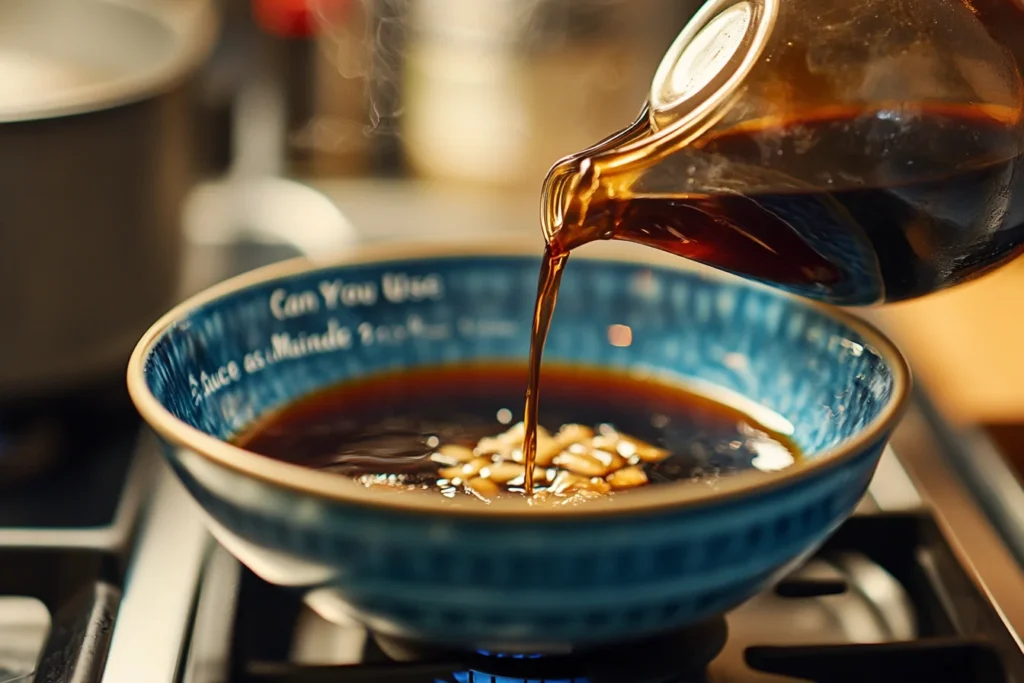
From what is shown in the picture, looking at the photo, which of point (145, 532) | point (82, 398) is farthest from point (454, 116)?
point (145, 532)

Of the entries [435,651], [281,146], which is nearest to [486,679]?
[435,651]

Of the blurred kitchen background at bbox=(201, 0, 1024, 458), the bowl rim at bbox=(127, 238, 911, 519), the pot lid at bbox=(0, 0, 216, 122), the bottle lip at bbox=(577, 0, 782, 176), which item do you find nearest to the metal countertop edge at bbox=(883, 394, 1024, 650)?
the bowl rim at bbox=(127, 238, 911, 519)

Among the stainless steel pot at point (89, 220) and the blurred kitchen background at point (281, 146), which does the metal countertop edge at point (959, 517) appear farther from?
the stainless steel pot at point (89, 220)

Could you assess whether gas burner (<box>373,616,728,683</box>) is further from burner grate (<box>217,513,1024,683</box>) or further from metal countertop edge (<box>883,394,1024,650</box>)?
metal countertop edge (<box>883,394,1024,650</box>)

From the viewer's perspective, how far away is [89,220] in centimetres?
71

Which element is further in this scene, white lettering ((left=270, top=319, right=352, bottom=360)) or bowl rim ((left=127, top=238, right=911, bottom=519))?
white lettering ((left=270, top=319, right=352, bottom=360))

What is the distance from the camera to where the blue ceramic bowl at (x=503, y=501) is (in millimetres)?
428

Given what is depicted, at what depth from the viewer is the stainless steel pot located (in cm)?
68

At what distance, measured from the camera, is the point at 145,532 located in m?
0.64

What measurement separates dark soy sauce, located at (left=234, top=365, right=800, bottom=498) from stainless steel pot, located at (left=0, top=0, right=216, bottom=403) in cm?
15

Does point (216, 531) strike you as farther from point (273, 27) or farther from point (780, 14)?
point (273, 27)

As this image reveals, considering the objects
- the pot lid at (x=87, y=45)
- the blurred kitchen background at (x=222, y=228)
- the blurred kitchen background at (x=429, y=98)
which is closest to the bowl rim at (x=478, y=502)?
the blurred kitchen background at (x=222, y=228)

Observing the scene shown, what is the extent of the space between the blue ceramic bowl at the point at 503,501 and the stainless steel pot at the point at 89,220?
0.12 m

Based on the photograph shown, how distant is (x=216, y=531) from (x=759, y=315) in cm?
31
